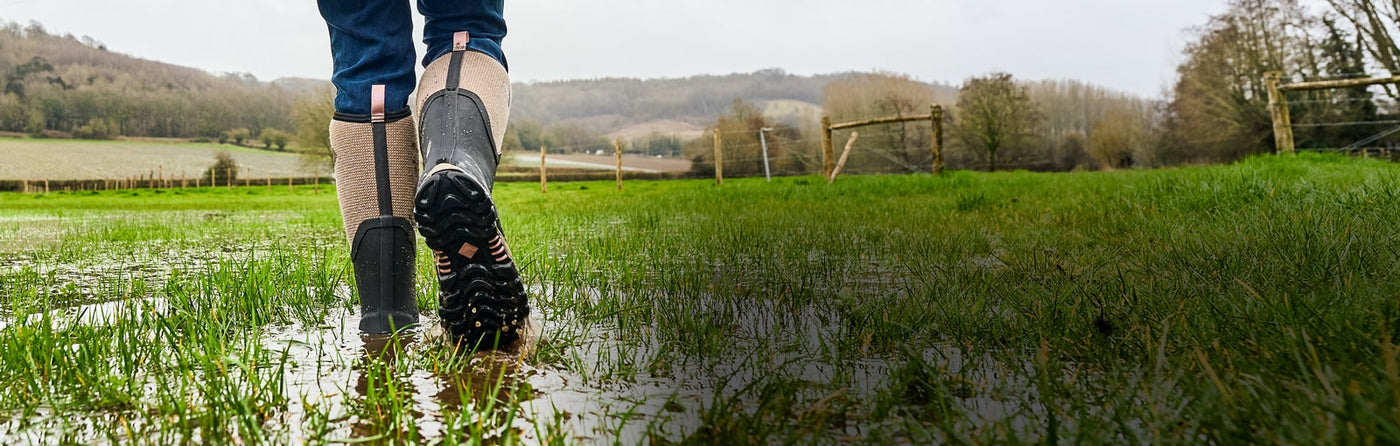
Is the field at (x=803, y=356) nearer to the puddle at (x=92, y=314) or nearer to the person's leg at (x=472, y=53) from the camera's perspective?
the puddle at (x=92, y=314)

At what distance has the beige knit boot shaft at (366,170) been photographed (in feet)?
5.51

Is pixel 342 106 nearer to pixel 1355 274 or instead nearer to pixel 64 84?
pixel 1355 274

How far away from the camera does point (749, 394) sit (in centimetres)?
104

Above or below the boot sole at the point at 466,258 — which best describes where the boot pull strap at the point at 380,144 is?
above

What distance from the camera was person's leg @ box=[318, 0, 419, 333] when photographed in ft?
5.43

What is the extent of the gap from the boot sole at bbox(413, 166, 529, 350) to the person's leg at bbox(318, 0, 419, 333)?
0.33 metres

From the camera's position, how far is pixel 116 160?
53375 mm

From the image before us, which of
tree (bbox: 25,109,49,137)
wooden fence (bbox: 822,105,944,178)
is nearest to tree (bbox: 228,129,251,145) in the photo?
tree (bbox: 25,109,49,137)

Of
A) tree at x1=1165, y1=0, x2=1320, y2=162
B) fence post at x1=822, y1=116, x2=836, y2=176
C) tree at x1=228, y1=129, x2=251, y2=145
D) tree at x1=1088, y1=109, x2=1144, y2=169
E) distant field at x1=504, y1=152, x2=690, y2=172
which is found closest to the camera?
fence post at x1=822, y1=116, x2=836, y2=176

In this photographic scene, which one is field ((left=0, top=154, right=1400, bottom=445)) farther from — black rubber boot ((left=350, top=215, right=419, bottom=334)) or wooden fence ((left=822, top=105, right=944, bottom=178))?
wooden fence ((left=822, top=105, right=944, bottom=178))

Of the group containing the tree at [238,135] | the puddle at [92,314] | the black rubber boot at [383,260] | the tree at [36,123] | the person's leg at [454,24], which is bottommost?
the puddle at [92,314]

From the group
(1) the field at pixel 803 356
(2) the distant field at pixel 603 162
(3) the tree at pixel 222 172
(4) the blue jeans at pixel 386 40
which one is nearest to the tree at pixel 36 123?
(3) the tree at pixel 222 172

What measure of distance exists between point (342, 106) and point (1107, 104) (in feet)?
236

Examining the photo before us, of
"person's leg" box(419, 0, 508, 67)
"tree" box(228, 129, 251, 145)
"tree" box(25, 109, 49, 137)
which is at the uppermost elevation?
"tree" box(25, 109, 49, 137)
